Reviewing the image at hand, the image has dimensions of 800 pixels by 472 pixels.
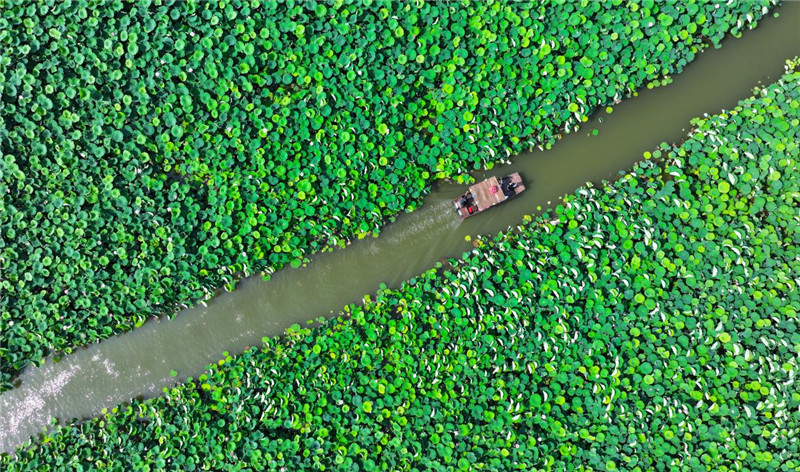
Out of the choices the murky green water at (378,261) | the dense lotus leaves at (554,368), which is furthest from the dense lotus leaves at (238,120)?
the dense lotus leaves at (554,368)

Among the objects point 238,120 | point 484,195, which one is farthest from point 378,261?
point 238,120

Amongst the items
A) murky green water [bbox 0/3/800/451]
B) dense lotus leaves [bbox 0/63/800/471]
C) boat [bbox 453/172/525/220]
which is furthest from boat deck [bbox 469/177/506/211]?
dense lotus leaves [bbox 0/63/800/471]

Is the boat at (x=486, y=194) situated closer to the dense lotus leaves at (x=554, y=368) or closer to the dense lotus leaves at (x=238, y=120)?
the dense lotus leaves at (x=238, y=120)

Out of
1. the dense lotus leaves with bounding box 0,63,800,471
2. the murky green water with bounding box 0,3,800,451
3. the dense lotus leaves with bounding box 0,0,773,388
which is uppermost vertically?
the dense lotus leaves with bounding box 0,0,773,388

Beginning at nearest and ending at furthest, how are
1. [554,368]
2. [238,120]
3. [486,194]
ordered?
1. [554,368]
2. [238,120]
3. [486,194]

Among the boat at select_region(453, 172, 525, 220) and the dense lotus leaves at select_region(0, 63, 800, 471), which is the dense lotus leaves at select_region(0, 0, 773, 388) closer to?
the boat at select_region(453, 172, 525, 220)

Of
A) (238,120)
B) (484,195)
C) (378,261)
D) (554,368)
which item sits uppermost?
(238,120)

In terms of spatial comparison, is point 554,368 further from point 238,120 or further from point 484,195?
point 238,120
